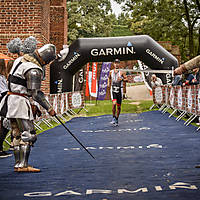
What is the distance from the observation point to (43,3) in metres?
→ 14.8

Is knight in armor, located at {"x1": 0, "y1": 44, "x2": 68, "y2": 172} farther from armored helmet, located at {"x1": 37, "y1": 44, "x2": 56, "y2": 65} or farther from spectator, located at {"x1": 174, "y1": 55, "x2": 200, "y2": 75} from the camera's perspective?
spectator, located at {"x1": 174, "y1": 55, "x2": 200, "y2": 75}

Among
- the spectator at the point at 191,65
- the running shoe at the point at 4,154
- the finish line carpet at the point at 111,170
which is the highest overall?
the spectator at the point at 191,65

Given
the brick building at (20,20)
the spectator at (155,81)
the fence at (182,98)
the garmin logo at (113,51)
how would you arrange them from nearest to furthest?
the fence at (182,98)
the brick building at (20,20)
the garmin logo at (113,51)
the spectator at (155,81)

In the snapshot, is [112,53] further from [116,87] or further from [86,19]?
[86,19]

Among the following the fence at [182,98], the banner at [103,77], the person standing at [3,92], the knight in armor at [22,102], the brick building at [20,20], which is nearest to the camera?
the knight in armor at [22,102]

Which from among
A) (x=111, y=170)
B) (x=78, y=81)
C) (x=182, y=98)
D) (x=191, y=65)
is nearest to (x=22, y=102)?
(x=111, y=170)

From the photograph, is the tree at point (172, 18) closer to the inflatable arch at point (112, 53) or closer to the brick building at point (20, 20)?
the inflatable arch at point (112, 53)

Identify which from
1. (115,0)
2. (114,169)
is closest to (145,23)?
(115,0)

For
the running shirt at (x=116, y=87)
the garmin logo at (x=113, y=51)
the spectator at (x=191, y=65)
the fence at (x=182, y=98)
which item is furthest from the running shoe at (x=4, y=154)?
the garmin logo at (x=113, y=51)

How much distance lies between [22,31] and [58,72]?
3.06m

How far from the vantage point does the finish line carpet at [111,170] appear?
4.23 m

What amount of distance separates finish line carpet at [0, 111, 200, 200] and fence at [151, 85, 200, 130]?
82.9 inches

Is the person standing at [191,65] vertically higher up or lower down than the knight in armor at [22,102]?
higher up

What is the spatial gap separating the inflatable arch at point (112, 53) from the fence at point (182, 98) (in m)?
1.27
